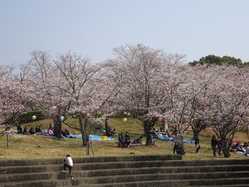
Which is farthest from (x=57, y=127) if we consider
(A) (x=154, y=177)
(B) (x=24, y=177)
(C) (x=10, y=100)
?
(B) (x=24, y=177)

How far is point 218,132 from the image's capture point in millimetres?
38594

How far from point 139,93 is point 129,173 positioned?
2202 centimetres

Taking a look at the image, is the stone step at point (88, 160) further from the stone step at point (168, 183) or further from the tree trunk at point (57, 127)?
the tree trunk at point (57, 127)

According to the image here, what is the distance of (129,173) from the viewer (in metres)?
25.4

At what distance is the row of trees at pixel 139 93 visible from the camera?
4012cm

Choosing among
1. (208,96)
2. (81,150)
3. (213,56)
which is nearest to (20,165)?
(81,150)

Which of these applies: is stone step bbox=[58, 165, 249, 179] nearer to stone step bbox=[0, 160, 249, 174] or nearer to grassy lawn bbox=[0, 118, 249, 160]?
stone step bbox=[0, 160, 249, 174]

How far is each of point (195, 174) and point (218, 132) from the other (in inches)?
509

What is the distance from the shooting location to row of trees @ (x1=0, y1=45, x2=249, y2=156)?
40.1m

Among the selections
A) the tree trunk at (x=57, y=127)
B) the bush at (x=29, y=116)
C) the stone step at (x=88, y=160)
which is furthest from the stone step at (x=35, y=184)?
the bush at (x=29, y=116)

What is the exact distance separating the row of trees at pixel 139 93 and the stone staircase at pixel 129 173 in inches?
386

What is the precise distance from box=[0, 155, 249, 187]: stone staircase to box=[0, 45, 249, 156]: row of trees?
981cm

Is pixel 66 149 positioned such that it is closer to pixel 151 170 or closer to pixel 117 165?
pixel 117 165

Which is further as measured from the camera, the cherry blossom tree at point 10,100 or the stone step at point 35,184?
the cherry blossom tree at point 10,100
